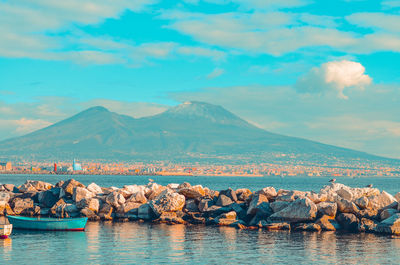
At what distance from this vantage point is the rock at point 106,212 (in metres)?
41.6

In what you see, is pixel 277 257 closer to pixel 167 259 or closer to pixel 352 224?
pixel 167 259

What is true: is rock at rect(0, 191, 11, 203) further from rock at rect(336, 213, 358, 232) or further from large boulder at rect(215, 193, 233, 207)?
rock at rect(336, 213, 358, 232)

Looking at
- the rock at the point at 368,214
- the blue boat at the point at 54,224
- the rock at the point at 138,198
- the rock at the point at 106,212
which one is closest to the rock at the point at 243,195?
the rock at the point at 138,198

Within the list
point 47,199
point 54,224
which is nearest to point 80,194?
point 47,199

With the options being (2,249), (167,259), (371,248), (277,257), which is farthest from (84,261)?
(371,248)

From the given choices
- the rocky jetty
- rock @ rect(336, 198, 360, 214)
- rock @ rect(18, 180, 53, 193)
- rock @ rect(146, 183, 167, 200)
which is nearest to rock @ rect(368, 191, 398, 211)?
the rocky jetty

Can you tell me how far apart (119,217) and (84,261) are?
17595 mm

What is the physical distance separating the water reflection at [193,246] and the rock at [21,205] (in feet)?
33.3

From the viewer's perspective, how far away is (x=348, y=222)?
3556 centimetres

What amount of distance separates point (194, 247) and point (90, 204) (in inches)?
633

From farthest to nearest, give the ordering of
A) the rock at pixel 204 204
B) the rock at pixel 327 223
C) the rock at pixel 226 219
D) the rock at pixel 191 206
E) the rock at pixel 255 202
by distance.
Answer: the rock at pixel 191 206, the rock at pixel 204 204, the rock at pixel 255 202, the rock at pixel 226 219, the rock at pixel 327 223

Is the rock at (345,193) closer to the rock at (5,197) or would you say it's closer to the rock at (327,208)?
the rock at (327,208)

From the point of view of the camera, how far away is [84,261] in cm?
2458

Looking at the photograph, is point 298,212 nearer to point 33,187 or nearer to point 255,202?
point 255,202
